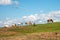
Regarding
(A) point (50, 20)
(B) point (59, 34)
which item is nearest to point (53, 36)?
(B) point (59, 34)

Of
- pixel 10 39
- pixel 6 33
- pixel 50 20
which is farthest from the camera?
pixel 50 20

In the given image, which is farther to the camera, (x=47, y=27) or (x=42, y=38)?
(x=47, y=27)

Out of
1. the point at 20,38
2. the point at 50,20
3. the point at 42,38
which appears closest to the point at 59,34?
the point at 42,38

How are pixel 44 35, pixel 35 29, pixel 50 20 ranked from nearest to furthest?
pixel 44 35 < pixel 35 29 < pixel 50 20

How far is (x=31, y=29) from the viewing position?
4969cm

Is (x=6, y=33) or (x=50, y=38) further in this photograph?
(x=6, y=33)

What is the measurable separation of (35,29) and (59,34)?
10.8 metres

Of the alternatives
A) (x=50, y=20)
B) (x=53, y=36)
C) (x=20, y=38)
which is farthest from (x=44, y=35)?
(x=50, y=20)

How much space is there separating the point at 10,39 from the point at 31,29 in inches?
561

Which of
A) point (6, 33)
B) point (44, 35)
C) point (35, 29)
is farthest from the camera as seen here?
point (35, 29)

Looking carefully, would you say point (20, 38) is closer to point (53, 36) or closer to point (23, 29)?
point (53, 36)

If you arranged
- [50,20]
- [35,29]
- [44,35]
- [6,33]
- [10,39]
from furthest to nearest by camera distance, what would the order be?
[50,20]
[35,29]
[6,33]
[44,35]
[10,39]

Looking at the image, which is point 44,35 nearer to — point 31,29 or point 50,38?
point 50,38

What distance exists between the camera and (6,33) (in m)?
46.1
